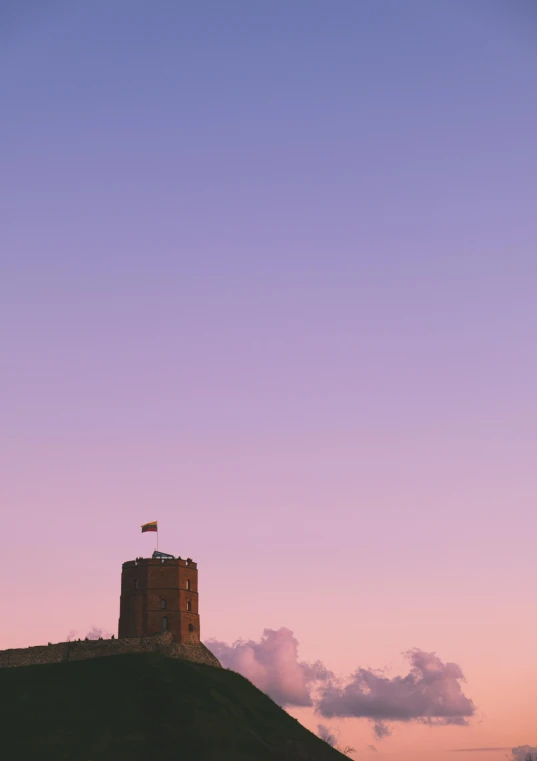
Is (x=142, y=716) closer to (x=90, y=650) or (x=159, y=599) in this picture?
(x=90, y=650)

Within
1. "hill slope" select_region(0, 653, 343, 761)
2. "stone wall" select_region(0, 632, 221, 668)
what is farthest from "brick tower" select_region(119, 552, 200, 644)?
"hill slope" select_region(0, 653, 343, 761)

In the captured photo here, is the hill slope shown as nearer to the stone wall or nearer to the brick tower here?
the stone wall

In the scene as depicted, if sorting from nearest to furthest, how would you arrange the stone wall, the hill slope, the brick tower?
the hill slope
the stone wall
the brick tower

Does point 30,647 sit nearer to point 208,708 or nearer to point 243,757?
point 208,708

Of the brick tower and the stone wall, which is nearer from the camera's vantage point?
the stone wall

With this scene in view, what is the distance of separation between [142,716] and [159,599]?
74.1ft

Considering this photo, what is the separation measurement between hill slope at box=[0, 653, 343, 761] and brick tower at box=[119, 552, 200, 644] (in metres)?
6.56

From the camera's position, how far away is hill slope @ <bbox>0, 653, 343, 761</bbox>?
79.4 m

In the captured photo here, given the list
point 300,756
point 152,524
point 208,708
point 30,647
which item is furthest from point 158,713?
point 152,524

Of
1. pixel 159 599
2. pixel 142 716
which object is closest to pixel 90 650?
pixel 159 599

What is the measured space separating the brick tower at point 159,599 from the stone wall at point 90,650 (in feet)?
10.00

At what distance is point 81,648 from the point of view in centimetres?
10019

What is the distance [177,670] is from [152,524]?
19363 mm

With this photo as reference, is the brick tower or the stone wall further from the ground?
the brick tower
